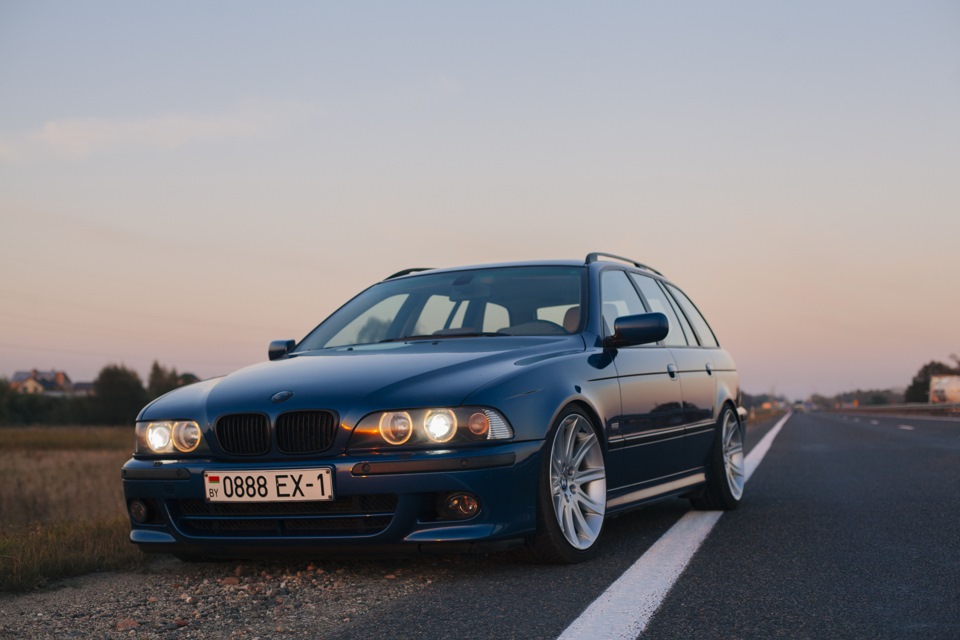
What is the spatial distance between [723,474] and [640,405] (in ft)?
5.22

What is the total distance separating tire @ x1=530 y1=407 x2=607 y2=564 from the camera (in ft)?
14.5

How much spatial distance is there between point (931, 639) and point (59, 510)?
36.9 ft

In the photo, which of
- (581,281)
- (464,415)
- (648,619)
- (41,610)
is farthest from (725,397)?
(41,610)

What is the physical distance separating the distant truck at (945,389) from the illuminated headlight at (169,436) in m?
59.7

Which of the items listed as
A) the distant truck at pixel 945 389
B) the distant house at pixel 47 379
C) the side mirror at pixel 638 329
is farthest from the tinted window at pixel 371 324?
the distant house at pixel 47 379

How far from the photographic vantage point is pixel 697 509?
698 centimetres

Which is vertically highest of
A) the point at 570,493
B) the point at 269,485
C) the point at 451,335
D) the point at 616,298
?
the point at 616,298

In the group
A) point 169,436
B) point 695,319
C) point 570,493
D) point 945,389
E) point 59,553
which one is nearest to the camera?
point 169,436

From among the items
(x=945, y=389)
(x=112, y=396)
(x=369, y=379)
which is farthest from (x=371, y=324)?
(x=112, y=396)

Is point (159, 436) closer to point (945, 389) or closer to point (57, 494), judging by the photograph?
point (57, 494)

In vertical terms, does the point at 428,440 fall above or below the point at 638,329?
below

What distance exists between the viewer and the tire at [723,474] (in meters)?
6.80

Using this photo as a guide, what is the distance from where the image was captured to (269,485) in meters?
4.19

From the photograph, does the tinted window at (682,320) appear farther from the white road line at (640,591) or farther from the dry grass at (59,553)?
the dry grass at (59,553)
